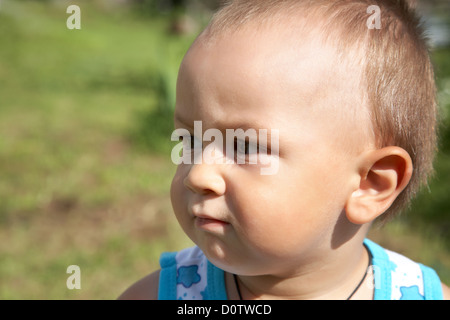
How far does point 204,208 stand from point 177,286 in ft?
1.51

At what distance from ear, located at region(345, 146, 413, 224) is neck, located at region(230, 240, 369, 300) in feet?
0.51

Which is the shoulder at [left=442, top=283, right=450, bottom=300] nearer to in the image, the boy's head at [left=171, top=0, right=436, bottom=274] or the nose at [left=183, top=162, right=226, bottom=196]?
the boy's head at [left=171, top=0, right=436, bottom=274]

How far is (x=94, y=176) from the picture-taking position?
4055 millimetres

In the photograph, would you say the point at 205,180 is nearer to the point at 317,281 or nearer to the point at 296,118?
the point at 296,118

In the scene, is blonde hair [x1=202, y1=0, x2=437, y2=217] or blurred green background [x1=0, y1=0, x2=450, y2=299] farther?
blurred green background [x1=0, y1=0, x2=450, y2=299]

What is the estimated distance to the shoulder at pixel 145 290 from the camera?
1.70 metres

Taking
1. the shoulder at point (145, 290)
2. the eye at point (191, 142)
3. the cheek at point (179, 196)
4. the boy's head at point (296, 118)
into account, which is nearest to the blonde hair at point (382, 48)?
the boy's head at point (296, 118)

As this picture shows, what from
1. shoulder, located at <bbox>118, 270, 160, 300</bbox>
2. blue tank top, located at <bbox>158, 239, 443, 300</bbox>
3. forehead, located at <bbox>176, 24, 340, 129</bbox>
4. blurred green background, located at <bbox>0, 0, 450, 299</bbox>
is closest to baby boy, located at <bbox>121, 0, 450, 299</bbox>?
forehead, located at <bbox>176, 24, 340, 129</bbox>

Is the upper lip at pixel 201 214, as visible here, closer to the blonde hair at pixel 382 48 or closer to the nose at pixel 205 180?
the nose at pixel 205 180

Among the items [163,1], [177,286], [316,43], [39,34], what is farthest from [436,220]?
[163,1]

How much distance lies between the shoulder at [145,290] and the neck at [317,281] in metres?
0.29

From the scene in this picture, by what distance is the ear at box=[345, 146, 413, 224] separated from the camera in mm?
1374
